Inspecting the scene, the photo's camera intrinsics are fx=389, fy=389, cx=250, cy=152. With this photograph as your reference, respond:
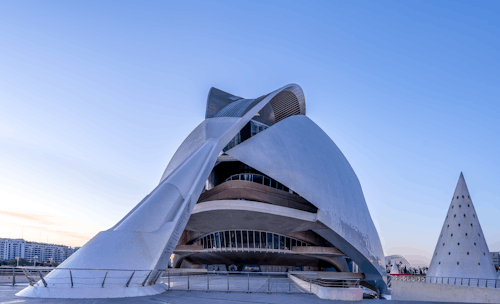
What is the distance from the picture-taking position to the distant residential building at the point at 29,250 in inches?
5354

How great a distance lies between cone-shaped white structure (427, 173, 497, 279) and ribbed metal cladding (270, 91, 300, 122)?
19.8 metres

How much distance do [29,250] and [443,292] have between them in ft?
557

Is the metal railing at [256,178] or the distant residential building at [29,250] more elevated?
the metal railing at [256,178]

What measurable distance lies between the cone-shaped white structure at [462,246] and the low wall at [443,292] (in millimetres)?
1217

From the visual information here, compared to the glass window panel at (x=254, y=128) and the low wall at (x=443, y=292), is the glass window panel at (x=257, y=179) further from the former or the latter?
the low wall at (x=443, y=292)

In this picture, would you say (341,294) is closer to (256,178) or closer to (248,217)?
(248,217)

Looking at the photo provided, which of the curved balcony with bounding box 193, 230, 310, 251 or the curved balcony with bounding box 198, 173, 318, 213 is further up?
the curved balcony with bounding box 198, 173, 318, 213

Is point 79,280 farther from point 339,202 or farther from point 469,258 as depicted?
point 339,202

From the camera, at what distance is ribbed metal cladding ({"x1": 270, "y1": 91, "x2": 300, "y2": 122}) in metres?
39.3

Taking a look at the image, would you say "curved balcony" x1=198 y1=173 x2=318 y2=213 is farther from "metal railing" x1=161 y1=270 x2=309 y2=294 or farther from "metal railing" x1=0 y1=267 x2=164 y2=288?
"metal railing" x1=0 y1=267 x2=164 y2=288

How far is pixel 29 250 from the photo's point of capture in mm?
154750

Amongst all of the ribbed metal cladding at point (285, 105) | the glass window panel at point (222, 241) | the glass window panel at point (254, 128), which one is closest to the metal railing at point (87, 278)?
the glass window panel at point (222, 241)

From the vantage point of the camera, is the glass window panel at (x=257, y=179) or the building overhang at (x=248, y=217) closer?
the building overhang at (x=248, y=217)

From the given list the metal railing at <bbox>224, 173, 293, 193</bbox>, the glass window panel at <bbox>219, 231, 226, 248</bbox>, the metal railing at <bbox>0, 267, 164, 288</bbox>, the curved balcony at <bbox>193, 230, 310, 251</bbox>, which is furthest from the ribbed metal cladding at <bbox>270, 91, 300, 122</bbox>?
the metal railing at <bbox>0, 267, 164, 288</bbox>
